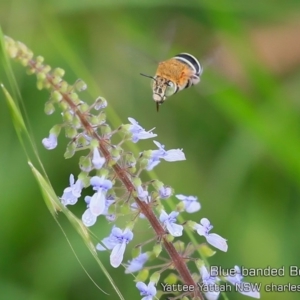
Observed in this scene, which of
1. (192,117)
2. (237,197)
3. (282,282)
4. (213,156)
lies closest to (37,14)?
(192,117)

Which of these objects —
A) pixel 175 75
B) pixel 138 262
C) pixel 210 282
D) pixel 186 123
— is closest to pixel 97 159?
pixel 138 262

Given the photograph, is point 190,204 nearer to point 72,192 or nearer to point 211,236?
point 211,236

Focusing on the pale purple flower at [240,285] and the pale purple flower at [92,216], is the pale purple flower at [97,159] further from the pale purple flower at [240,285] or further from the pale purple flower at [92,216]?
the pale purple flower at [240,285]

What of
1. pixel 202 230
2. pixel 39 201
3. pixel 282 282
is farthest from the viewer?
pixel 39 201

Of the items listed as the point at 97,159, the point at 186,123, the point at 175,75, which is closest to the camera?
the point at 97,159

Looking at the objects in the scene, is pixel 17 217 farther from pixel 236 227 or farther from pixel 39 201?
pixel 236 227

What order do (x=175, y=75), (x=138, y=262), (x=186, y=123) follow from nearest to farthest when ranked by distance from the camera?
1. (x=138, y=262)
2. (x=175, y=75)
3. (x=186, y=123)

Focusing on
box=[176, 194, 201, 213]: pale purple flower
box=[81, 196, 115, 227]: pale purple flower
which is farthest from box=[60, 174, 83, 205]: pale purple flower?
box=[176, 194, 201, 213]: pale purple flower
